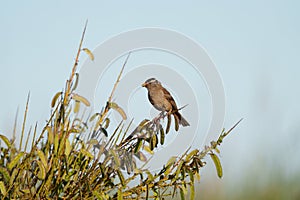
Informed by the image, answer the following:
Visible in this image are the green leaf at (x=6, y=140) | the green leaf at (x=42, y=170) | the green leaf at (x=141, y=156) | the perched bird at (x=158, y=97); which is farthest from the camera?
the perched bird at (x=158, y=97)

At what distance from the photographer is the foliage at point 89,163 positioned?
158 centimetres

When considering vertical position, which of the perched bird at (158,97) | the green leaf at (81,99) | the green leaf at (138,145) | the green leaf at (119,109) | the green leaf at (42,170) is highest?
the perched bird at (158,97)

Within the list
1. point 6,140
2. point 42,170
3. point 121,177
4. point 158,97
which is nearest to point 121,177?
point 121,177

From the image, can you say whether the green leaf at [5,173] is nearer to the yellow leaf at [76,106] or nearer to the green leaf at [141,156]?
the yellow leaf at [76,106]

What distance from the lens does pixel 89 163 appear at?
65.8 inches

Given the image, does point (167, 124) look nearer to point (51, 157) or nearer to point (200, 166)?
point (200, 166)

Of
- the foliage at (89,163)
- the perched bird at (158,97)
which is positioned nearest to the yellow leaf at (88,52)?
the foliage at (89,163)

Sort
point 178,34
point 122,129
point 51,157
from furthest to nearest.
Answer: point 178,34
point 122,129
point 51,157

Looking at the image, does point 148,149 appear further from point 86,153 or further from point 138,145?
point 86,153

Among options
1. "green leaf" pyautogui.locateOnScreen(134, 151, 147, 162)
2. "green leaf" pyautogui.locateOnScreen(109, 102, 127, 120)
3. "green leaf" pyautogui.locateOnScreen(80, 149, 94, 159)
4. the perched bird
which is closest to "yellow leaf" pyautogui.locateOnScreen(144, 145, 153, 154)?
"green leaf" pyautogui.locateOnScreen(134, 151, 147, 162)

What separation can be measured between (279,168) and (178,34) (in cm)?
240

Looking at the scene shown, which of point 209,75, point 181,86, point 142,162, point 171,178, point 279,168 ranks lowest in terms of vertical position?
point 171,178

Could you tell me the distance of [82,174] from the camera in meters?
1.65

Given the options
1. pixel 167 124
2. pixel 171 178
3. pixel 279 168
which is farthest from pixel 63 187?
pixel 279 168
